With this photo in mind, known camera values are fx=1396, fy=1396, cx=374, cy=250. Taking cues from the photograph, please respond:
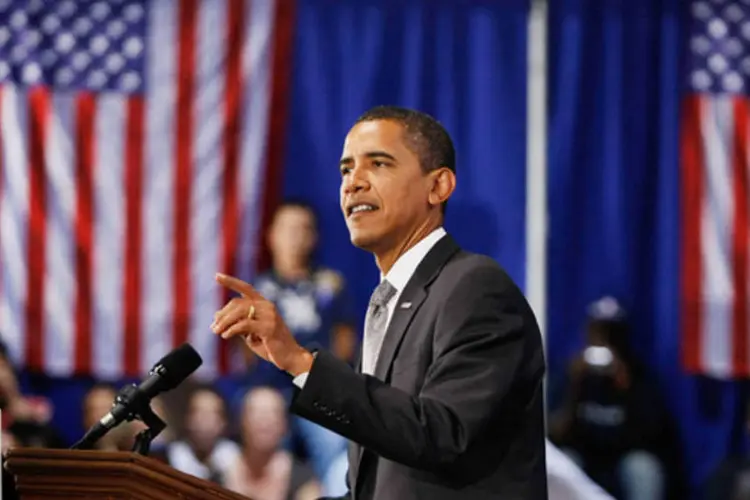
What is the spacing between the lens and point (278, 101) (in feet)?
26.6

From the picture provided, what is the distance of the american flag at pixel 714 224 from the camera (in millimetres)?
8234

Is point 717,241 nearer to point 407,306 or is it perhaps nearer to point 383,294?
point 383,294

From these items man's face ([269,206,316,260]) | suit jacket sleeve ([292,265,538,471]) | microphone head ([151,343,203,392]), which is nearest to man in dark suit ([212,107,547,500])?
suit jacket sleeve ([292,265,538,471])

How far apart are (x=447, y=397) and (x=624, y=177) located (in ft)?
20.0

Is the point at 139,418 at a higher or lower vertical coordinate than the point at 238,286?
lower

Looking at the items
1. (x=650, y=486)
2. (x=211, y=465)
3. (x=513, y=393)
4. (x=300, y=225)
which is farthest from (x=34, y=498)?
(x=650, y=486)

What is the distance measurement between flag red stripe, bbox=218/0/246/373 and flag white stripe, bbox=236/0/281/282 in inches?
1.2

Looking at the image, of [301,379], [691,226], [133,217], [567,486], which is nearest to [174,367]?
[301,379]

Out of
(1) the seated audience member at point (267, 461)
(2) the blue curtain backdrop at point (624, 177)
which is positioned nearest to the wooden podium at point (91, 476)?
(1) the seated audience member at point (267, 461)

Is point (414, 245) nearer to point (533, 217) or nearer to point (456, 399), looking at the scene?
point (456, 399)

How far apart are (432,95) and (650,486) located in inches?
102

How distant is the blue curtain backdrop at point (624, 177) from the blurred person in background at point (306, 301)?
131 cm

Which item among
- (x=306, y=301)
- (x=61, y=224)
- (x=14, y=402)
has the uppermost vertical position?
(x=61, y=224)

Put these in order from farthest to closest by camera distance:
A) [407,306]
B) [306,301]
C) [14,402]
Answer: [306,301] < [14,402] < [407,306]
